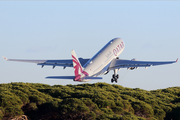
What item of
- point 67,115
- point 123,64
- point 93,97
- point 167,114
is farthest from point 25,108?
point 123,64

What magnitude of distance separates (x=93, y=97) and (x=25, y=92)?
821 cm

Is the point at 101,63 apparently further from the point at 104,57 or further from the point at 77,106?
the point at 77,106

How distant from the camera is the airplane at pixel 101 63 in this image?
45000mm

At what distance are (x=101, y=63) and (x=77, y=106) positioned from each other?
20395 mm

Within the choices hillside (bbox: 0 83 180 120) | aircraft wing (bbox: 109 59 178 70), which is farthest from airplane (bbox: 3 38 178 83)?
hillside (bbox: 0 83 180 120)

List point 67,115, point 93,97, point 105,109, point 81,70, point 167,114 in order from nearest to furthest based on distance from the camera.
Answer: point 67,115, point 105,109, point 93,97, point 167,114, point 81,70

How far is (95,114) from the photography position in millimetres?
32875

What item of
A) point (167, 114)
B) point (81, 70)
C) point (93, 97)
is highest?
point (81, 70)

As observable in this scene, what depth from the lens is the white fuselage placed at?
49719 mm

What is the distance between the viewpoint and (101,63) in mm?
52812

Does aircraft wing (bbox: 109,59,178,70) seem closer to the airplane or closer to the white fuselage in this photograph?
the airplane

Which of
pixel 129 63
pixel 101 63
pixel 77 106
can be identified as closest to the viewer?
pixel 77 106

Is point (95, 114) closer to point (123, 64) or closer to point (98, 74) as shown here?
point (98, 74)

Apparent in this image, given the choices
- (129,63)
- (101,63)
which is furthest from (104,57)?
(129,63)
